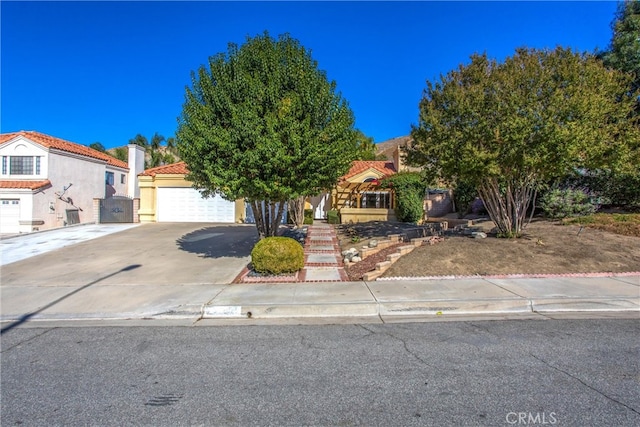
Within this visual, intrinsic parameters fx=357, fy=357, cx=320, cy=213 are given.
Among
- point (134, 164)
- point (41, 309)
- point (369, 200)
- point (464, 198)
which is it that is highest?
point (134, 164)

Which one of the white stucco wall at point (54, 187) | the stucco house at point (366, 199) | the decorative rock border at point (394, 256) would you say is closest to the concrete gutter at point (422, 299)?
the decorative rock border at point (394, 256)

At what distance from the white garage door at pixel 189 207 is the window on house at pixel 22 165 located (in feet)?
25.5

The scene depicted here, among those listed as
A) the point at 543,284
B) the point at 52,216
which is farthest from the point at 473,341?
the point at 52,216

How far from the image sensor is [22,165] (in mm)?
22000

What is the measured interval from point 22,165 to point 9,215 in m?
3.38

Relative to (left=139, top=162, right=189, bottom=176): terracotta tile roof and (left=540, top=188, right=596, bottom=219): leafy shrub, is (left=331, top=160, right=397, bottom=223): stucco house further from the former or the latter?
(left=139, top=162, right=189, bottom=176): terracotta tile roof

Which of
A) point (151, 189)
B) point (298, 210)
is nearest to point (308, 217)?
point (298, 210)

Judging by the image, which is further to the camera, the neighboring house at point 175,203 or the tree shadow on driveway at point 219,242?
the neighboring house at point 175,203

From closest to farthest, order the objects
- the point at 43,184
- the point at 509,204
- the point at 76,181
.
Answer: the point at 509,204
the point at 43,184
the point at 76,181

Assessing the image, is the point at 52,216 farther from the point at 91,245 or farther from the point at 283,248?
the point at 283,248

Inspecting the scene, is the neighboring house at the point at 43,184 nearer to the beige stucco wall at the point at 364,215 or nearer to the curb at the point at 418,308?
the beige stucco wall at the point at 364,215

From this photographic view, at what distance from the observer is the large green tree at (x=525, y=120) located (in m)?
8.73

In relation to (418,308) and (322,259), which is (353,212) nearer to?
(322,259)

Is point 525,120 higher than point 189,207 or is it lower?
higher
